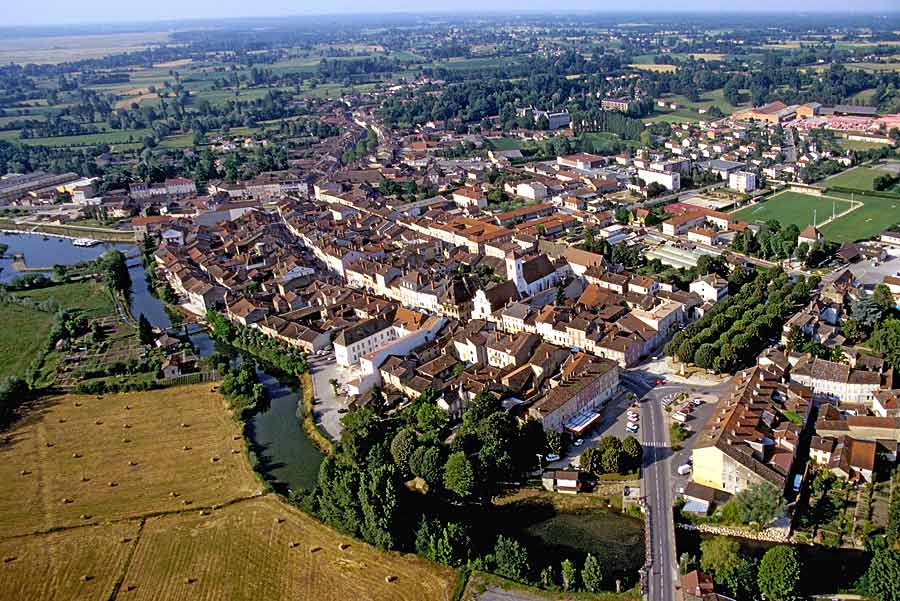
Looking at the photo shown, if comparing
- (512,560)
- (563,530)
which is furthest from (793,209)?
(512,560)

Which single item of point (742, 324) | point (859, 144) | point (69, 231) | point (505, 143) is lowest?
point (69, 231)

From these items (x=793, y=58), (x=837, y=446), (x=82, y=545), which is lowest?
(x=82, y=545)

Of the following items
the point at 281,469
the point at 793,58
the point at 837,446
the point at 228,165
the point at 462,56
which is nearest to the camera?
the point at 837,446

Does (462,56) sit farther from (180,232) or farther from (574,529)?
(574,529)

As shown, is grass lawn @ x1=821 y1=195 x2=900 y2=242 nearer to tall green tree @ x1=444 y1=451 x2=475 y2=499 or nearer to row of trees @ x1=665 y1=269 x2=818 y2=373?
row of trees @ x1=665 y1=269 x2=818 y2=373

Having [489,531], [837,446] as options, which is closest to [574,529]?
[489,531]

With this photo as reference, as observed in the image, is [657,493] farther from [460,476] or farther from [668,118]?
[668,118]
